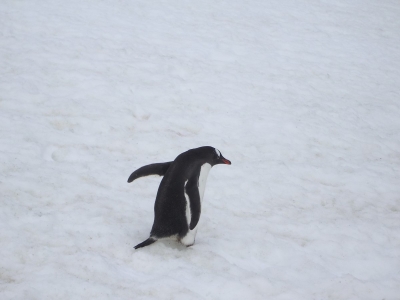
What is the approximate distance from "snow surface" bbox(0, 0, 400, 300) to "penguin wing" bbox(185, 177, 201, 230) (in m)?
0.32

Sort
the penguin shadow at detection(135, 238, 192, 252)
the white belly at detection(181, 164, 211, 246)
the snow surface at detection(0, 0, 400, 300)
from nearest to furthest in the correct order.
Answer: the snow surface at detection(0, 0, 400, 300)
the white belly at detection(181, 164, 211, 246)
the penguin shadow at detection(135, 238, 192, 252)

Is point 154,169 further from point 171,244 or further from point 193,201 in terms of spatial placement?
point 171,244

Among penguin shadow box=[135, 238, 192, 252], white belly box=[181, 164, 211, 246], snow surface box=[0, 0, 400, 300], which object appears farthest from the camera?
penguin shadow box=[135, 238, 192, 252]

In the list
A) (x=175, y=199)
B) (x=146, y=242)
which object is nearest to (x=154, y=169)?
(x=175, y=199)

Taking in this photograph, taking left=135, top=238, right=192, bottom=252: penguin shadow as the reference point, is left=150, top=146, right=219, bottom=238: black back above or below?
above

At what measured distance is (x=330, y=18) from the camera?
37.1 ft

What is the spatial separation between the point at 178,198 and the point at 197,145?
87.2 inches

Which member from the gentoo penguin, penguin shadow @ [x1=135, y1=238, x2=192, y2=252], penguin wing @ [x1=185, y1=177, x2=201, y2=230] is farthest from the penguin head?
penguin shadow @ [x1=135, y1=238, x2=192, y2=252]

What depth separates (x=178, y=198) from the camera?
3.22 metres

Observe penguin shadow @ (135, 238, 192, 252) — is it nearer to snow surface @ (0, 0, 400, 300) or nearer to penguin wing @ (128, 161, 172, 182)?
snow surface @ (0, 0, 400, 300)

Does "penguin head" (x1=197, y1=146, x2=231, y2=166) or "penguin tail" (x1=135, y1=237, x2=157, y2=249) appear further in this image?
"penguin head" (x1=197, y1=146, x2=231, y2=166)

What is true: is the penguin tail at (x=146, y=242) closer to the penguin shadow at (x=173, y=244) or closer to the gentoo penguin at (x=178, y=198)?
the gentoo penguin at (x=178, y=198)

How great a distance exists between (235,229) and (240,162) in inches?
56.3

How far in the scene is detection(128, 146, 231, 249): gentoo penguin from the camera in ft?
10.5
